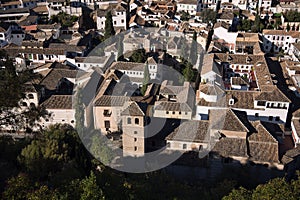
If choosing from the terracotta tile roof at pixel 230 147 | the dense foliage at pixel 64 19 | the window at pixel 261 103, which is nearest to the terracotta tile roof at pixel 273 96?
the window at pixel 261 103

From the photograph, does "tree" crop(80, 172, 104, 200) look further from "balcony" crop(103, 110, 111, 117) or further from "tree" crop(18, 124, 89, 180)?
"balcony" crop(103, 110, 111, 117)

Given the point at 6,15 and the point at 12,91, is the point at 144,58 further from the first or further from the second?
the point at 6,15

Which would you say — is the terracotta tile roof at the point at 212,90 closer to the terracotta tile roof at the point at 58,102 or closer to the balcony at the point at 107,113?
the balcony at the point at 107,113

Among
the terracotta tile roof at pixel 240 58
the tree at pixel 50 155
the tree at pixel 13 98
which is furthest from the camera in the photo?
the terracotta tile roof at pixel 240 58

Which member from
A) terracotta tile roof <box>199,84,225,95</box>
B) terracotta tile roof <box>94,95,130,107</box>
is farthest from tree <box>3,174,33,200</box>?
terracotta tile roof <box>199,84,225,95</box>

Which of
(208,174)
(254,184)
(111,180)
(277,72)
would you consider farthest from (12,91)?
(277,72)
